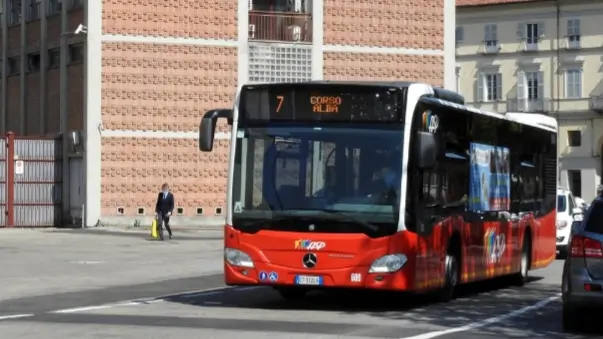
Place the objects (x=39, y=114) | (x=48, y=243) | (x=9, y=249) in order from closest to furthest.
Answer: (x=9, y=249) < (x=48, y=243) < (x=39, y=114)

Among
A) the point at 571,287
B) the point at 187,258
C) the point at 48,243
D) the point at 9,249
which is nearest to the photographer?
the point at 571,287

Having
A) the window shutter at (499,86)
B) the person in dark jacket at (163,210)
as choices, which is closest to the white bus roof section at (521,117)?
the person in dark jacket at (163,210)

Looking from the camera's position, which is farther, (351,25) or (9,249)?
(351,25)

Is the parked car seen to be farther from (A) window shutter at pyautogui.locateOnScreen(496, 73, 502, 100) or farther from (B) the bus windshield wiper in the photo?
(A) window shutter at pyautogui.locateOnScreen(496, 73, 502, 100)

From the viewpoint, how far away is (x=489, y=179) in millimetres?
21781

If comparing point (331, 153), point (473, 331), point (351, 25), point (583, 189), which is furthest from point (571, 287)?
point (583, 189)

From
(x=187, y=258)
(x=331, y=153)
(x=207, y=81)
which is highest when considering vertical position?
(x=207, y=81)

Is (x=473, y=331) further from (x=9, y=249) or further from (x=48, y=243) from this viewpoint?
(x=48, y=243)

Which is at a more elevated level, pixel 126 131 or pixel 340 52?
pixel 340 52

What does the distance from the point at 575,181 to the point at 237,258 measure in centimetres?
7301

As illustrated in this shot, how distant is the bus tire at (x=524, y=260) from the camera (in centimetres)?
2419

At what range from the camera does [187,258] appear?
32906 millimetres

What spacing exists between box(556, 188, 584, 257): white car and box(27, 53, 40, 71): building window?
24.9 meters

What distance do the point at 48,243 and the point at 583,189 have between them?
55.0 m
